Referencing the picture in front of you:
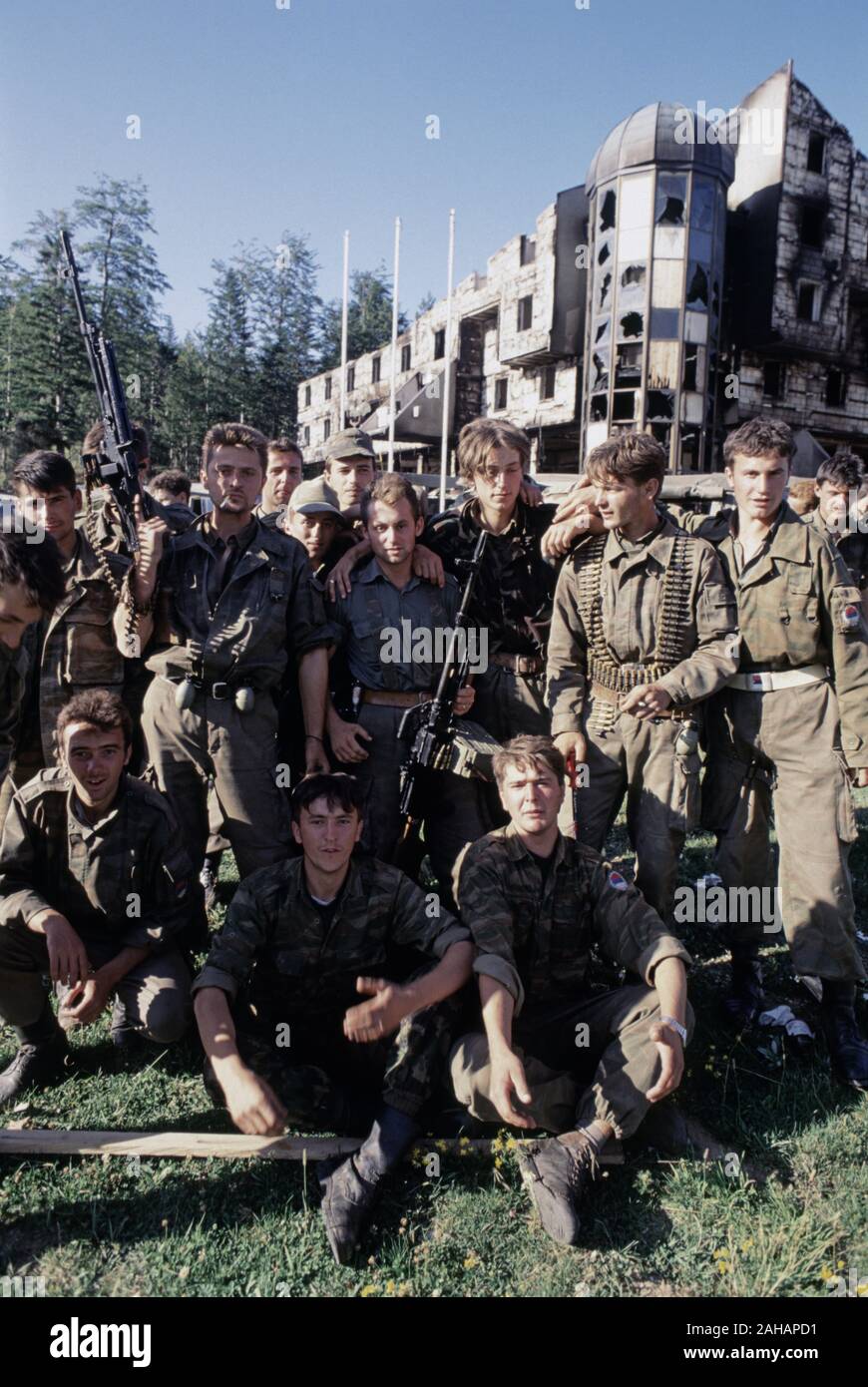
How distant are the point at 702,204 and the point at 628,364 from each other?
4230 millimetres

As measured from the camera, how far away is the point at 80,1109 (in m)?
3.82

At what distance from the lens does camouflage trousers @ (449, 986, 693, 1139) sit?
3461mm

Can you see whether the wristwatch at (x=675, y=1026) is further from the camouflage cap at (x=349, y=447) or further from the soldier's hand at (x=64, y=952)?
the camouflage cap at (x=349, y=447)

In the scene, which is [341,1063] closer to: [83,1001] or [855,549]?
[83,1001]

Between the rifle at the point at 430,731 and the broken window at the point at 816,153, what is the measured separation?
26117 mm

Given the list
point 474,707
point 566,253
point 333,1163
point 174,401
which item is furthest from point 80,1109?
point 174,401

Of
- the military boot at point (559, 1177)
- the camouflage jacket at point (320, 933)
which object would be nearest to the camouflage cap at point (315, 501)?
the camouflage jacket at point (320, 933)

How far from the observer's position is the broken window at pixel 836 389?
87.0 feet

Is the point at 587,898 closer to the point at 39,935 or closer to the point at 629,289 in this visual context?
the point at 39,935

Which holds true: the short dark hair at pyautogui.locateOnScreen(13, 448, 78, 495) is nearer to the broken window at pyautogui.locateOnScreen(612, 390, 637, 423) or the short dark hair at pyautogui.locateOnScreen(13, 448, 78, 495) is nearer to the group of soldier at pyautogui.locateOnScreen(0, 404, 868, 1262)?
the group of soldier at pyautogui.locateOnScreen(0, 404, 868, 1262)

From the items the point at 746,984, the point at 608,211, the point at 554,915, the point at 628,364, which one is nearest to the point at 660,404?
the point at 628,364

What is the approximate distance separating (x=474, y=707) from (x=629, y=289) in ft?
70.4

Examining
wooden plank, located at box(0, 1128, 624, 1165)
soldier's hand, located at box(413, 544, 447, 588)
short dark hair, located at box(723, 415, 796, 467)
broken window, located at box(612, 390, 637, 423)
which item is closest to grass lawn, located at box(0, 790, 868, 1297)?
wooden plank, located at box(0, 1128, 624, 1165)

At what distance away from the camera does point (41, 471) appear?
189 inches
